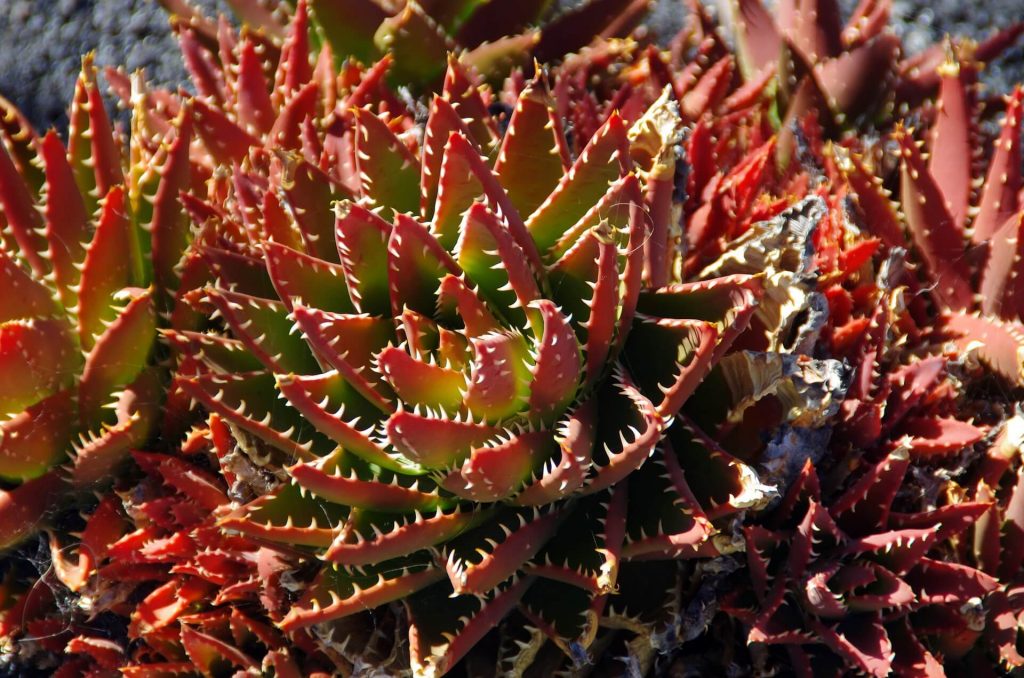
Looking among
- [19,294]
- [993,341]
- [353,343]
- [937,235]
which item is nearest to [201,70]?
[19,294]

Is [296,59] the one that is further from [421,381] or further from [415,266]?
[421,381]

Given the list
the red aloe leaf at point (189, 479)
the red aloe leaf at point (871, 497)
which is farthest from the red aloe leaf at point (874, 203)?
the red aloe leaf at point (189, 479)

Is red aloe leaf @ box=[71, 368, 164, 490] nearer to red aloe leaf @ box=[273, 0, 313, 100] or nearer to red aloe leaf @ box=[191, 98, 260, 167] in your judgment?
red aloe leaf @ box=[191, 98, 260, 167]

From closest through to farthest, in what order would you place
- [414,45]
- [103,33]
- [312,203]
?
[312,203], [414,45], [103,33]

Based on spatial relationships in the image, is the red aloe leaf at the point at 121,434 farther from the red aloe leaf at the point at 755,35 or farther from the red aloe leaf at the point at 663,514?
the red aloe leaf at the point at 755,35

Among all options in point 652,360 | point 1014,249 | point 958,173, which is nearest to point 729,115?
point 958,173

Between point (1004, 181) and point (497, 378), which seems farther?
point (1004, 181)

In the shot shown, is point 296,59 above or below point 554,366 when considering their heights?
above

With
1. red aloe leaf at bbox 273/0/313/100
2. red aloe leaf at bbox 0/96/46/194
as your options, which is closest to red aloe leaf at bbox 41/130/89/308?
red aloe leaf at bbox 0/96/46/194
